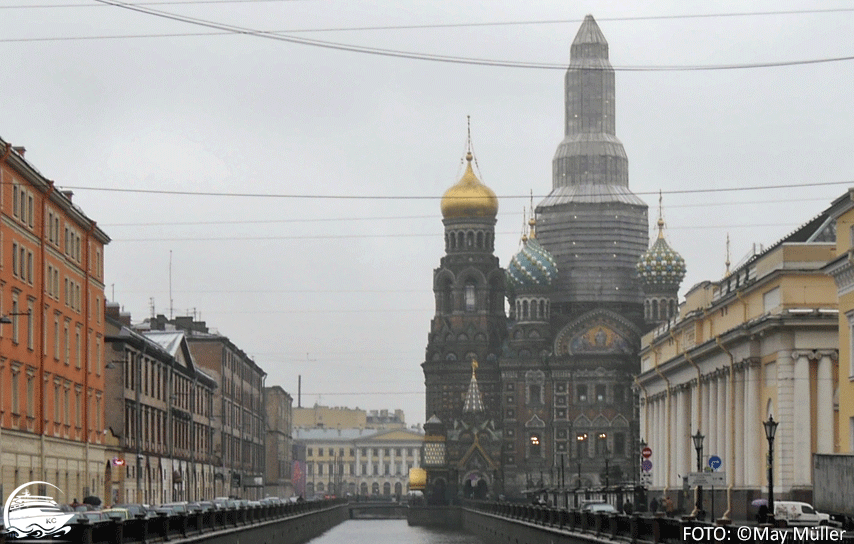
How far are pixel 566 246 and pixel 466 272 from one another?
33.9 feet

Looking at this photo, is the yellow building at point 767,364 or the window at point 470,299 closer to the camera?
the yellow building at point 767,364

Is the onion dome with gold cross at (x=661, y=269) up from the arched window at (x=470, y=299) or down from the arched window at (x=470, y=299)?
up

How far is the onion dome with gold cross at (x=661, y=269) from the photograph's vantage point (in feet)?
536

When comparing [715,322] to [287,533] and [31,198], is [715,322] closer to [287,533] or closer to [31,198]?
[287,533]

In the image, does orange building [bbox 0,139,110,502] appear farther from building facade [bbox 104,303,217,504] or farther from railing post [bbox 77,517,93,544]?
railing post [bbox 77,517,93,544]

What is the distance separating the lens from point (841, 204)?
58.1m

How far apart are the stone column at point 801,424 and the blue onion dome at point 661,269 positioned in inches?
3802

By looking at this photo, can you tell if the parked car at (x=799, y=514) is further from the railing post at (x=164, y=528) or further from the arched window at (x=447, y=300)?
the arched window at (x=447, y=300)

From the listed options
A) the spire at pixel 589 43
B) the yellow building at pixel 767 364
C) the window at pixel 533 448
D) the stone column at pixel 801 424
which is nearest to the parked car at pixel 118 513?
the yellow building at pixel 767 364

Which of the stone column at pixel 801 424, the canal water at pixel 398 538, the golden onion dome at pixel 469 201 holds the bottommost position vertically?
the canal water at pixel 398 538

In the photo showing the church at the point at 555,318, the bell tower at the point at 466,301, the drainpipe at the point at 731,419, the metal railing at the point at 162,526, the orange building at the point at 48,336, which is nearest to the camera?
the metal railing at the point at 162,526

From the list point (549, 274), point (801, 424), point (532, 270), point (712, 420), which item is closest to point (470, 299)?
point (532, 270)

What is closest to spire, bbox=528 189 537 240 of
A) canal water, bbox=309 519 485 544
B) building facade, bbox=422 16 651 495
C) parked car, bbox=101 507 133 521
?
building facade, bbox=422 16 651 495

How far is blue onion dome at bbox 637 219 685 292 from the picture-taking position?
536ft
